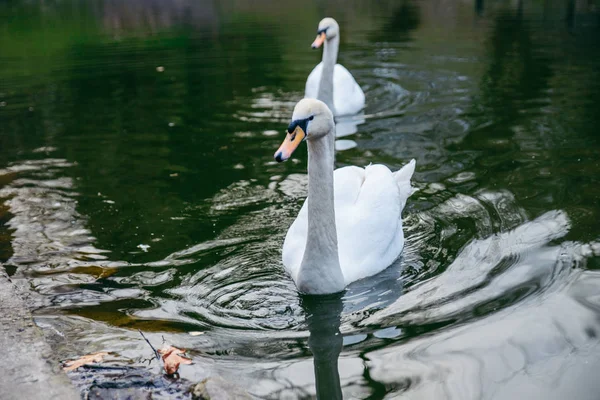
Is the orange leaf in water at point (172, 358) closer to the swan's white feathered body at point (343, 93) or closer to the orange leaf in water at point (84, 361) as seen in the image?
the orange leaf in water at point (84, 361)

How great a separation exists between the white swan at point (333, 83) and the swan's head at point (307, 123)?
547cm

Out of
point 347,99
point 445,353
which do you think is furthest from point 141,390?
point 347,99

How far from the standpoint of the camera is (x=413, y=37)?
18922 millimetres

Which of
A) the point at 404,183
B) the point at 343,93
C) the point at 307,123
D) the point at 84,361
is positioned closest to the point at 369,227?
the point at 404,183

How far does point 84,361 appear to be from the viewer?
440cm

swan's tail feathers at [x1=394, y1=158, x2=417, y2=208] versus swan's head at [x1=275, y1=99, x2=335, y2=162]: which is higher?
swan's head at [x1=275, y1=99, x2=335, y2=162]

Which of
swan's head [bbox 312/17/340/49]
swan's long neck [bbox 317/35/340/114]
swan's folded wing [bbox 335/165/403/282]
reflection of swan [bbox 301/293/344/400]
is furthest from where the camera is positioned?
swan's head [bbox 312/17/340/49]

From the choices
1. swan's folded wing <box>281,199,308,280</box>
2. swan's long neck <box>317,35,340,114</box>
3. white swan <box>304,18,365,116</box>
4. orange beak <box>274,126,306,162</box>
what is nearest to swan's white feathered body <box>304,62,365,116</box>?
white swan <box>304,18,365,116</box>

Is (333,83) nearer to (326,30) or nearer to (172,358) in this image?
(326,30)

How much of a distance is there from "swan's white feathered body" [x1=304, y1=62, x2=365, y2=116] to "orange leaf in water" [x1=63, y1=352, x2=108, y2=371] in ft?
22.1

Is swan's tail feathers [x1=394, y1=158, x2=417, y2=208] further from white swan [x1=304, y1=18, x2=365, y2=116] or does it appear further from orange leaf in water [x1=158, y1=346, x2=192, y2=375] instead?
white swan [x1=304, y1=18, x2=365, y2=116]

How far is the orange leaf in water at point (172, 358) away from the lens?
416 centimetres

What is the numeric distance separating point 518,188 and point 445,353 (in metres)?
3.14

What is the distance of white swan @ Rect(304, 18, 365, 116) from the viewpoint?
10.7 meters
